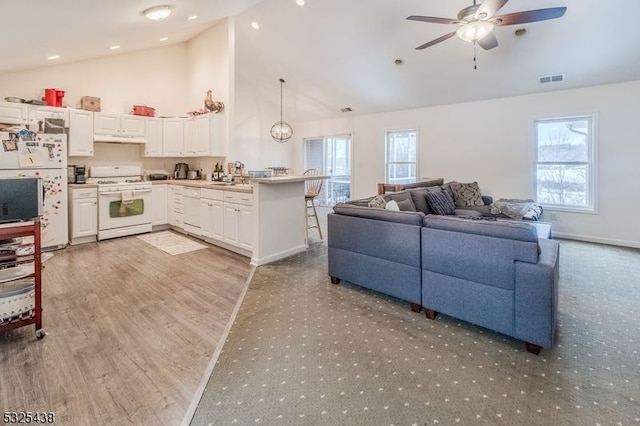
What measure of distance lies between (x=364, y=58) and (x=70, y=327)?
5652mm

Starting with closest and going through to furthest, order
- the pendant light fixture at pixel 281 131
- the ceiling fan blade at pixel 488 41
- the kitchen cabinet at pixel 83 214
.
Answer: the ceiling fan blade at pixel 488 41
the kitchen cabinet at pixel 83 214
the pendant light fixture at pixel 281 131

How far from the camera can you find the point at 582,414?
1.69 m

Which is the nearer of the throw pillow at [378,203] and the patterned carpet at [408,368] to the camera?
the patterned carpet at [408,368]

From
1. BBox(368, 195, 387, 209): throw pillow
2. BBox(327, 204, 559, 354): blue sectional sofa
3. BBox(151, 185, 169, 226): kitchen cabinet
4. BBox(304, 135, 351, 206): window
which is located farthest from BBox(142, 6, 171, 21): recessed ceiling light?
BBox(304, 135, 351, 206): window

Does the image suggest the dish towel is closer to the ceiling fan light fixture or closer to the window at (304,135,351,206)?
the window at (304,135,351,206)

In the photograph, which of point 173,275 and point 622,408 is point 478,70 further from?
point 173,275

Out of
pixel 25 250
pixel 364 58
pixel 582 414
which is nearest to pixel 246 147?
pixel 364 58

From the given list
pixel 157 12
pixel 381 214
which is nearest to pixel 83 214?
pixel 157 12

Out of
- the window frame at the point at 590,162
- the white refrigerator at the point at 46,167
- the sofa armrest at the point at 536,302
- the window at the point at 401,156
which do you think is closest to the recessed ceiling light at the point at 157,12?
the white refrigerator at the point at 46,167

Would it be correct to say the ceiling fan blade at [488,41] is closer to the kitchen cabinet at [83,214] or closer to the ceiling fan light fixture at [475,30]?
the ceiling fan light fixture at [475,30]

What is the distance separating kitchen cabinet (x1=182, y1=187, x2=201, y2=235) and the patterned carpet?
268cm

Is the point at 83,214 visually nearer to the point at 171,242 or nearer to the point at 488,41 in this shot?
the point at 171,242

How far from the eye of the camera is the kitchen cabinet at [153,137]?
6.03m

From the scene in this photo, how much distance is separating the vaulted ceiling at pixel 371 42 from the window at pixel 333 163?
1783 mm
